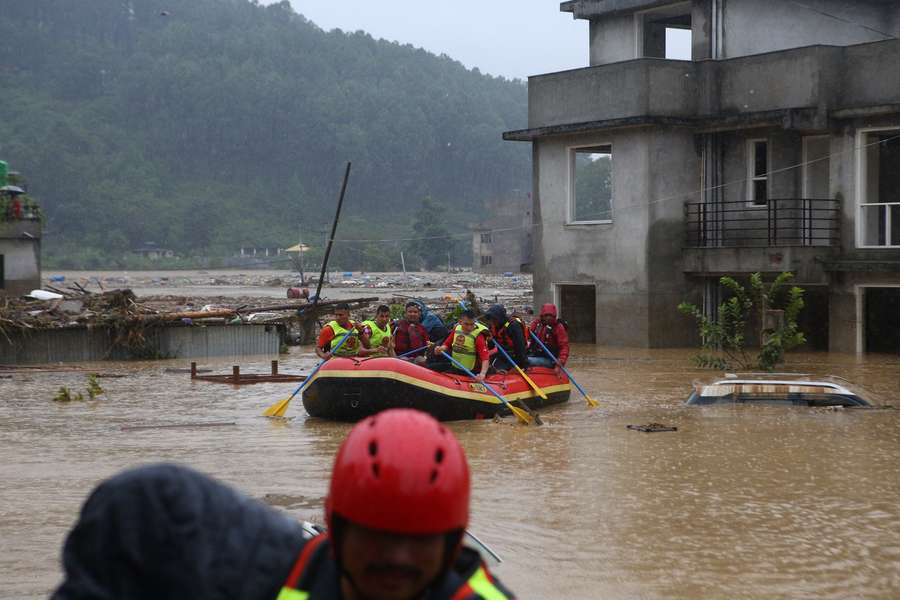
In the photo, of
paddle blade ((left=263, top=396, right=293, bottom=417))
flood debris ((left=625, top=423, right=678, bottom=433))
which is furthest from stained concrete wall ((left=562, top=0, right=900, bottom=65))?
paddle blade ((left=263, top=396, right=293, bottom=417))

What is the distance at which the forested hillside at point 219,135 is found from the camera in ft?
392

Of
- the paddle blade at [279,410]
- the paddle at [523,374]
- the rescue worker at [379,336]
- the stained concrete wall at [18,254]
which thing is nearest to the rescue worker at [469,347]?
the paddle at [523,374]

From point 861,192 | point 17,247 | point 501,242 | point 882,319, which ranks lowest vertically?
point 882,319

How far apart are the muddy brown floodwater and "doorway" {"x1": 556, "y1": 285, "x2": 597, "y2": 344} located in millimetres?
8039

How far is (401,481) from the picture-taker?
219 cm

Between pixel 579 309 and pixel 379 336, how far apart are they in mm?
10771

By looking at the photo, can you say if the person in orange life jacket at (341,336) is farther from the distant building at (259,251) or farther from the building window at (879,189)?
the distant building at (259,251)

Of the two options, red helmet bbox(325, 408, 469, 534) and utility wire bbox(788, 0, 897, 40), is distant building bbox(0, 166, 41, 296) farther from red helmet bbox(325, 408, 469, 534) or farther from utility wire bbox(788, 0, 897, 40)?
red helmet bbox(325, 408, 469, 534)

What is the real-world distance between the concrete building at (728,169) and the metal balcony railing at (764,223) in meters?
0.04

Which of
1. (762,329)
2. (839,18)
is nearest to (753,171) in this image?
(839,18)

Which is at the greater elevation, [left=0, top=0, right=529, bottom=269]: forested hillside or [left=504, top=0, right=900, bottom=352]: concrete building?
[left=0, top=0, right=529, bottom=269]: forested hillside

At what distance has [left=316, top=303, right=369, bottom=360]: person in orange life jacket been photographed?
18.2m

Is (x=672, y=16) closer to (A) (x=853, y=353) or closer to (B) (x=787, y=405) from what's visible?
(A) (x=853, y=353)

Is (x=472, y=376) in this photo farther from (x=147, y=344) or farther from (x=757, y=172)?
(x=147, y=344)
